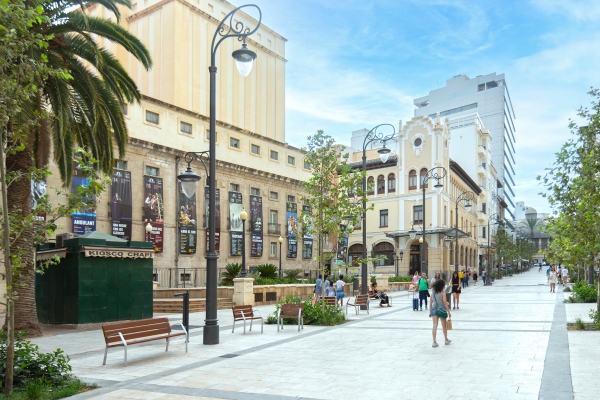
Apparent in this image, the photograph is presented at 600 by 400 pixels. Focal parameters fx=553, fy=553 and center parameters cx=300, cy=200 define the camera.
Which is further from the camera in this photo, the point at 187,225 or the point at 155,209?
the point at 187,225

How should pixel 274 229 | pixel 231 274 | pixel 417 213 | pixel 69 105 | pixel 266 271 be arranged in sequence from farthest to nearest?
pixel 417 213
pixel 274 229
pixel 266 271
pixel 231 274
pixel 69 105

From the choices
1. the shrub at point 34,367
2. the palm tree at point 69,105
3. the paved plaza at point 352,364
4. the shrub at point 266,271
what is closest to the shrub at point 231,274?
the shrub at point 266,271

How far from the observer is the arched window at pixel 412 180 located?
60.1 m

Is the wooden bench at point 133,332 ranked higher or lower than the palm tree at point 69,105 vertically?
lower

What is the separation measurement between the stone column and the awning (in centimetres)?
895

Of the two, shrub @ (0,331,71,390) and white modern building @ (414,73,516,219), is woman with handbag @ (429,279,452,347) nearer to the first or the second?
shrub @ (0,331,71,390)

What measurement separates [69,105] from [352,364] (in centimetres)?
947

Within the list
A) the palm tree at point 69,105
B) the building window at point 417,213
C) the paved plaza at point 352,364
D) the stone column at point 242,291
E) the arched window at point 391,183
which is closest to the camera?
the paved plaza at point 352,364

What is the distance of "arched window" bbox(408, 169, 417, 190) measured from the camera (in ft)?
197

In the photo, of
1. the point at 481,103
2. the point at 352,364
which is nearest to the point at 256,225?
the point at 352,364

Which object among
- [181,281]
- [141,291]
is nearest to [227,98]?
[181,281]

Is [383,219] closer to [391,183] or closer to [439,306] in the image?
[391,183]

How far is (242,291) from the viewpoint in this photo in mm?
24938

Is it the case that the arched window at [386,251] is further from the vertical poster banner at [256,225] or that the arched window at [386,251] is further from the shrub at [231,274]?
the shrub at [231,274]
